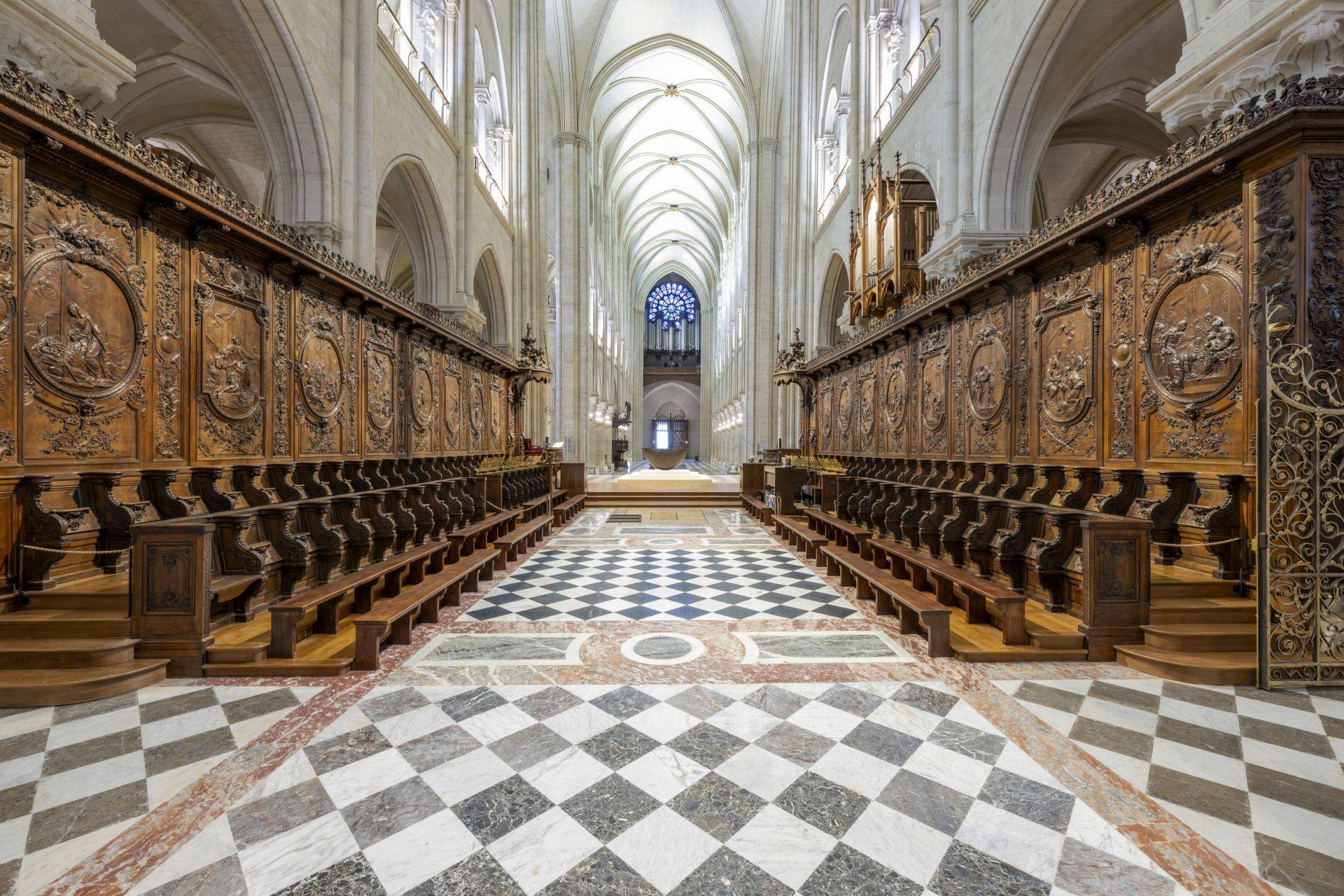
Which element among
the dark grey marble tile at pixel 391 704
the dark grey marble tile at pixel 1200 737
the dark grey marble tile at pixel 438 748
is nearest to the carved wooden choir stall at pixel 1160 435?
the dark grey marble tile at pixel 1200 737

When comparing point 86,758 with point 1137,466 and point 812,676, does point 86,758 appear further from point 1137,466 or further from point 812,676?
point 1137,466

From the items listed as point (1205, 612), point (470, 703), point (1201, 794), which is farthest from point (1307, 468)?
point (470, 703)

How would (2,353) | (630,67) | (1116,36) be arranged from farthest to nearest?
1. (630,67)
2. (1116,36)
3. (2,353)

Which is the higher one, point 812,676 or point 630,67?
point 630,67

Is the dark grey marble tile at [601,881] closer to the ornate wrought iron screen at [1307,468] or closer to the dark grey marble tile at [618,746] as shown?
the dark grey marble tile at [618,746]

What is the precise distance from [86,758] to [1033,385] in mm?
6805

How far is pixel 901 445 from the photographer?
7.86 metres

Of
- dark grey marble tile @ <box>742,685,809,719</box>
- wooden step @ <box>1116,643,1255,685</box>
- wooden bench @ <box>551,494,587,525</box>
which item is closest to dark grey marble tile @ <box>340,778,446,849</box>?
dark grey marble tile @ <box>742,685,809,719</box>

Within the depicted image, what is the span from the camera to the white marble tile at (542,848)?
64.9 inches

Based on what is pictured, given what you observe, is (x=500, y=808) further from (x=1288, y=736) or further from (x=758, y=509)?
(x=758, y=509)

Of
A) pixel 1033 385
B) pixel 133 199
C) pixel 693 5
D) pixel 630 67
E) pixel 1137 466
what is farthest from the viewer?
pixel 630 67

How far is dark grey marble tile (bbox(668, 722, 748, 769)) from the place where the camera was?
2.27m

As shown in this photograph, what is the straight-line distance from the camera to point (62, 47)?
352 cm

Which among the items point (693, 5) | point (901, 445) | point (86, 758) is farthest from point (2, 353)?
point (693, 5)
